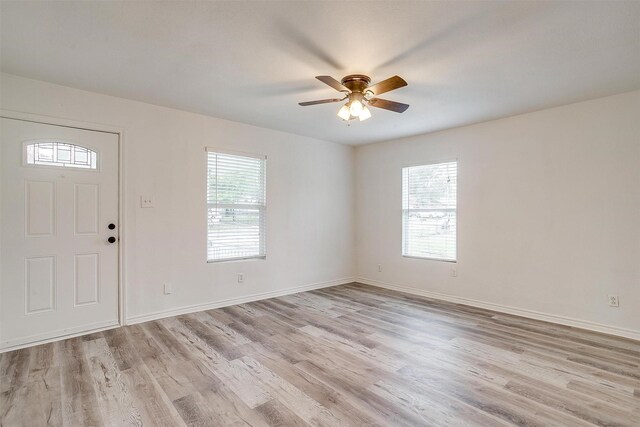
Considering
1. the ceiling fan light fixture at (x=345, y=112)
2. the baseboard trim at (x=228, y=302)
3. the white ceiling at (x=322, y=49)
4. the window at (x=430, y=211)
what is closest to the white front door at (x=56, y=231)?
the baseboard trim at (x=228, y=302)

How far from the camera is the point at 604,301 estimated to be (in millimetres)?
3363

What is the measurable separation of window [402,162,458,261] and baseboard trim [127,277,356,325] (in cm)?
145

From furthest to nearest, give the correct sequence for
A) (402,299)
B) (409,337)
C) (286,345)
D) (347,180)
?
(347,180), (402,299), (409,337), (286,345)

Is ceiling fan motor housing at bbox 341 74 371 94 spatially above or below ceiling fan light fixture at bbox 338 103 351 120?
above

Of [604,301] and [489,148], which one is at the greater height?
[489,148]

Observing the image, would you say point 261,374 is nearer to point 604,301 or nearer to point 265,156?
point 265,156

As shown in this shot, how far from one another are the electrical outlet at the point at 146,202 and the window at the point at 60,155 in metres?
0.55

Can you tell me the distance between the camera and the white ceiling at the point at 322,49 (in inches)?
77.4

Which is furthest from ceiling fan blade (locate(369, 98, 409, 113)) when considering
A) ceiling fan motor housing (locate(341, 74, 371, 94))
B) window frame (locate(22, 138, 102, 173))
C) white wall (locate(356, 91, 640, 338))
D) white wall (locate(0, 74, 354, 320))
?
window frame (locate(22, 138, 102, 173))

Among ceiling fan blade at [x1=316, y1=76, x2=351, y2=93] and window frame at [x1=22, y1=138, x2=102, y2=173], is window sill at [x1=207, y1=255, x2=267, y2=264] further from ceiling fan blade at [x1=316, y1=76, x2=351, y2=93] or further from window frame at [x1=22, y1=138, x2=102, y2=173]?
ceiling fan blade at [x1=316, y1=76, x2=351, y2=93]

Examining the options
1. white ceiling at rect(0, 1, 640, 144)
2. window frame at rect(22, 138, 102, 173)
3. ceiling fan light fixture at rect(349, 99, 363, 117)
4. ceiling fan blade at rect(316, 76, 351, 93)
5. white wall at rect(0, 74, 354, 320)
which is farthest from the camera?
white wall at rect(0, 74, 354, 320)

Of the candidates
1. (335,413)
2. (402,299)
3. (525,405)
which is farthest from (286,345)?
(402,299)

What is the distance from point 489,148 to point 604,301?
2.09m

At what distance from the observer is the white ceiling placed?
6.45ft
